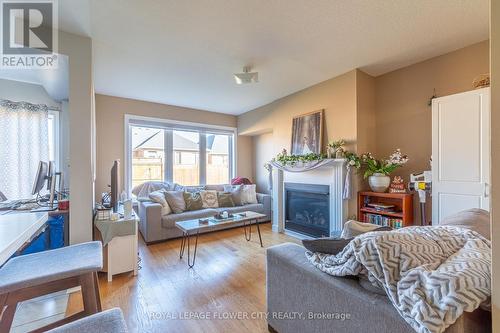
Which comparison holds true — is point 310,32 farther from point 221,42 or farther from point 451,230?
point 451,230

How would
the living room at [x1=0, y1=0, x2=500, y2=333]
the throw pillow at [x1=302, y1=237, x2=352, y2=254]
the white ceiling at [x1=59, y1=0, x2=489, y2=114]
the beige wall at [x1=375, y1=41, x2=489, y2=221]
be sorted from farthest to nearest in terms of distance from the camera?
the beige wall at [x1=375, y1=41, x2=489, y2=221]
the white ceiling at [x1=59, y1=0, x2=489, y2=114]
the throw pillow at [x1=302, y1=237, x2=352, y2=254]
the living room at [x1=0, y1=0, x2=500, y2=333]

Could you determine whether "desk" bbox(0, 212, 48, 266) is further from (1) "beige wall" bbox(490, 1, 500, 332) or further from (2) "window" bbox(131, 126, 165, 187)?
(2) "window" bbox(131, 126, 165, 187)

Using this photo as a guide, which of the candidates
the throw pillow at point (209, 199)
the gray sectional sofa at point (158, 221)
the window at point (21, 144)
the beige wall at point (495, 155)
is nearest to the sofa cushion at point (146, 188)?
the gray sectional sofa at point (158, 221)

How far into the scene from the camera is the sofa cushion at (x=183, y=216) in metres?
3.51

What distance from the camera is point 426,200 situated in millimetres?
2818

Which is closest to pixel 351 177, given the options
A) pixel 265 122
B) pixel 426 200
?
pixel 426 200

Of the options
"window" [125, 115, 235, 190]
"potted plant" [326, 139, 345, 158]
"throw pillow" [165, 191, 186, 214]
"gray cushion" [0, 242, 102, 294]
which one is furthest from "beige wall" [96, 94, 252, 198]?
"potted plant" [326, 139, 345, 158]

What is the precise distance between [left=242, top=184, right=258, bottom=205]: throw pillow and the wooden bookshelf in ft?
7.21

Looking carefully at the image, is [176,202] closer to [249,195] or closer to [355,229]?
[249,195]

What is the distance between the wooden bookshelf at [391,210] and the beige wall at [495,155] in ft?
7.72

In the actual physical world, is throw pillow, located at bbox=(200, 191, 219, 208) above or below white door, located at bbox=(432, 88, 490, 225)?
below

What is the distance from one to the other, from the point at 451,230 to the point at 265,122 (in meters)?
3.76

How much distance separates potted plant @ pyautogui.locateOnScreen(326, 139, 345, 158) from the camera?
314 cm

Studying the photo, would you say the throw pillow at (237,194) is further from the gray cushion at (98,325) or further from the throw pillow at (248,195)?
the gray cushion at (98,325)
